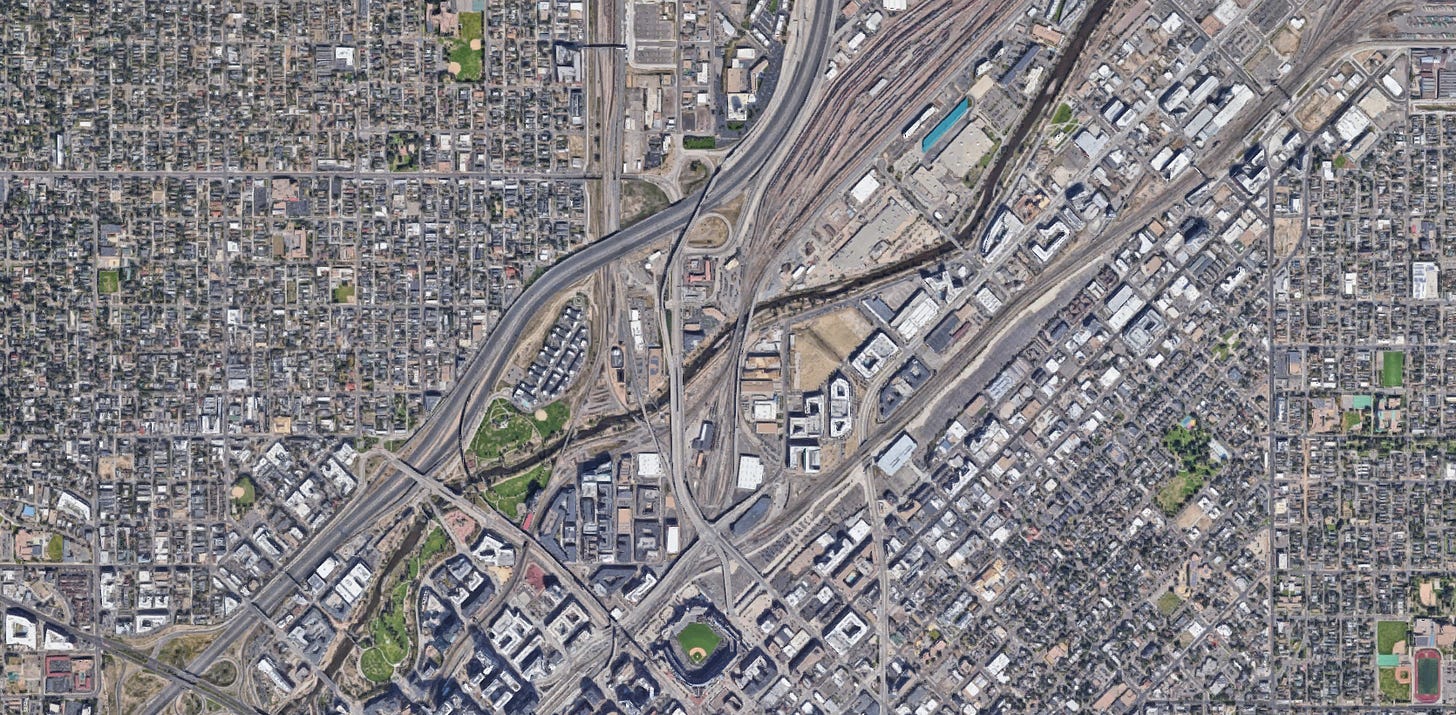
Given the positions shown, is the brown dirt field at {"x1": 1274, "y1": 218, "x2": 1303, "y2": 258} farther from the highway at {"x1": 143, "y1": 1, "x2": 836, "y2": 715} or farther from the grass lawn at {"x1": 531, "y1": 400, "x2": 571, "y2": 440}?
the grass lawn at {"x1": 531, "y1": 400, "x2": 571, "y2": 440}

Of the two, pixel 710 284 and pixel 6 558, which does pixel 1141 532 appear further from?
pixel 6 558

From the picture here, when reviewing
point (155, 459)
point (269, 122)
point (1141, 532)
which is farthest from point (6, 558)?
point (1141, 532)

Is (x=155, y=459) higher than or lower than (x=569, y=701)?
higher

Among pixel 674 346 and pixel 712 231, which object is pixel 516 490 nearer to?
pixel 674 346

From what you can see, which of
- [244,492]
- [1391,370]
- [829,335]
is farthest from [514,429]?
[1391,370]

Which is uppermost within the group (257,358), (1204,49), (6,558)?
(1204,49)

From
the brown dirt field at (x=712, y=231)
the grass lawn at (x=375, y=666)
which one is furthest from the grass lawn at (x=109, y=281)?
the brown dirt field at (x=712, y=231)
